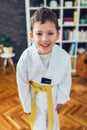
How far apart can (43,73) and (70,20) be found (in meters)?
1.80

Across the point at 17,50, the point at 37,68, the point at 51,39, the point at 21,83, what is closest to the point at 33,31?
the point at 51,39

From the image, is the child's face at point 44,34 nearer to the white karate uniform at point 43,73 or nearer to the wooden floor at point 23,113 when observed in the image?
the white karate uniform at point 43,73

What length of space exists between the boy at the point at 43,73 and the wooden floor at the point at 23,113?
20.6 inches

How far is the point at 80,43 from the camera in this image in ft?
10.2

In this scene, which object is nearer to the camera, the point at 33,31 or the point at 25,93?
the point at 33,31

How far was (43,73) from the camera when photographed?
3.89 feet

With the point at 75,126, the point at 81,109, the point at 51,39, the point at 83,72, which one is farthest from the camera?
the point at 83,72

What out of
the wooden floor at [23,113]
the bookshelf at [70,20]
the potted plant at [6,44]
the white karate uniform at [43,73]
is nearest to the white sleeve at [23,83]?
the white karate uniform at [43,73]

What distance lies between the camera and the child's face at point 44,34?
1020mm

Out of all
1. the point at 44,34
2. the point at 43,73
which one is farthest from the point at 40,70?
the point at 44,34

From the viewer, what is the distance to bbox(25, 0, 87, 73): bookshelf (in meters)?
2.68

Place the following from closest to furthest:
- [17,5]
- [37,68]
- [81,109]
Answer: [37,68] < [81,109] < [17,5]

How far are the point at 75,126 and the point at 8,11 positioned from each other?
2.24m

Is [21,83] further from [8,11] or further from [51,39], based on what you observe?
[8,11]
